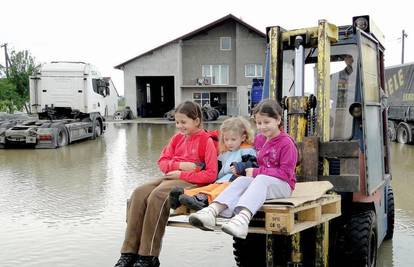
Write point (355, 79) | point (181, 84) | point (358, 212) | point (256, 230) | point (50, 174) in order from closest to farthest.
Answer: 1. point (256, 230)
2. point (358, 212)
3. point (355, 79)
4. point (50, 174)
5. point (181, 84)

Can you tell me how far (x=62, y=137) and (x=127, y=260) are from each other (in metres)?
16.5

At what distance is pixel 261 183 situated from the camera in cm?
378

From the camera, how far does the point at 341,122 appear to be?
5.30 m

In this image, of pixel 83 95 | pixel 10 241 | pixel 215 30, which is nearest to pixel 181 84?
pixel 215 30

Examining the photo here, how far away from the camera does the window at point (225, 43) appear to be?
47.9 metres

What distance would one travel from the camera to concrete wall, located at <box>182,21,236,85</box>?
47875 millimetres

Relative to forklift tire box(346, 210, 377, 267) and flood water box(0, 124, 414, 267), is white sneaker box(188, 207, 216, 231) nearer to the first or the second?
forklift tire box(346, 210, 377, 267)

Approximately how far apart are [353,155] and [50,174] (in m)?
9.41

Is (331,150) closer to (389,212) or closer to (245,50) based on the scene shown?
(389,212)

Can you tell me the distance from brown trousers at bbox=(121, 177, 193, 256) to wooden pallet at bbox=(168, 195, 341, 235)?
0.10m

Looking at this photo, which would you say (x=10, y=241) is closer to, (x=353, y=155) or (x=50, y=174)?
(x=353, y=155)

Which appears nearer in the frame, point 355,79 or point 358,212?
point 358,212

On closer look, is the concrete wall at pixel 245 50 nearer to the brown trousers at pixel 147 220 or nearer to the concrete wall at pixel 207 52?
the concrete wall at pixel 207 52

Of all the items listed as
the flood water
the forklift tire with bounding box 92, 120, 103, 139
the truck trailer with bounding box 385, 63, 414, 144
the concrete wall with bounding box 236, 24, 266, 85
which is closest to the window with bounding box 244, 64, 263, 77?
the concrete wall with bounding box 236, 24, 266, 85
